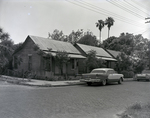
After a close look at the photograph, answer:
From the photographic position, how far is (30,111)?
6.39m

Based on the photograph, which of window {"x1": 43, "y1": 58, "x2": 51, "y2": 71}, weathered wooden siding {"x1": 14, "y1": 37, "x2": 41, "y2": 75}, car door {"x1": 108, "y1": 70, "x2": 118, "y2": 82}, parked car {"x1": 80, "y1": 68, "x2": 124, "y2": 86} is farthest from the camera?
weathered wooden siding {"x1": 14, "y1": 37, "x2": 41, "y2": 75}

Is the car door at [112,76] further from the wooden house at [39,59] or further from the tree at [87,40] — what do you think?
the tree at [87,40]

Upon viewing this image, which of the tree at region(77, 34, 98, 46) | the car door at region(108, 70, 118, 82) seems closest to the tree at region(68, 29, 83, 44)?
the tree at region(77, 34, 98, 46)

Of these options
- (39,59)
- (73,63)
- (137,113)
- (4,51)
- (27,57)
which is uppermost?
(4,51)

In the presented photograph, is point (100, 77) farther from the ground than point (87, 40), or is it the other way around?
point (87, 40)

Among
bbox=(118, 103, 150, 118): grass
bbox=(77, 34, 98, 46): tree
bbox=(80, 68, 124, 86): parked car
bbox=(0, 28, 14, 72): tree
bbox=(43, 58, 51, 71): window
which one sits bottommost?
bbox=(118, 103, 150, 118): grass

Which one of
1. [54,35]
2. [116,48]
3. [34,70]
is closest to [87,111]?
[34,70]

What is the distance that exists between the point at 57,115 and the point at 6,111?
1904mm

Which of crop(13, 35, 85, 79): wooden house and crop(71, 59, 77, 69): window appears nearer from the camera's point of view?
crop(13, 35, 85, 79): wooden house

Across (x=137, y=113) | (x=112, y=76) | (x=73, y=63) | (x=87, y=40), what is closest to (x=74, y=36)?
(x=87, y=40)

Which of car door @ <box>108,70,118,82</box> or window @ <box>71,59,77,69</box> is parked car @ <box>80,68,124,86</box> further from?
window @ <box>71,59,77,69</box>

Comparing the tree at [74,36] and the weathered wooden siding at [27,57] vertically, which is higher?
the tree at [74,36]

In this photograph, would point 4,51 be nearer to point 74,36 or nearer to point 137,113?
point 137,113

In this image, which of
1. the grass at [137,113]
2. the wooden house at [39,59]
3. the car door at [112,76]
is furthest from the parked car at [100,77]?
the grass at [137,113]
